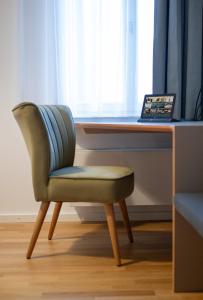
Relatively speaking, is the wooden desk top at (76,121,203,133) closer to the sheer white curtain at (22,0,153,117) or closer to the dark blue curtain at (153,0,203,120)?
the sheer white curtain at (22,0,153,117)

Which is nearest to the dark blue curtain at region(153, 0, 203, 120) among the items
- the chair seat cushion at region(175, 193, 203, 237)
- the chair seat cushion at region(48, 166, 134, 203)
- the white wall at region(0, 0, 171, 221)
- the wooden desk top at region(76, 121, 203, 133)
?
the white wall at region(0, 0, 171, 221)

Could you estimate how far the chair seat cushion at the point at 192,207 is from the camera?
1.22 metres

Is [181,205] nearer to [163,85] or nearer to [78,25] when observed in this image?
[163,85]

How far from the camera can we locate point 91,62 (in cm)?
248

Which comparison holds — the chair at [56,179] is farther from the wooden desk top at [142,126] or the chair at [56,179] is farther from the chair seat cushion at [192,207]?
the chair seat cushion at [192,207]

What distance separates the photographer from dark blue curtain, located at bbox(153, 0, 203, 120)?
2336 millimetres

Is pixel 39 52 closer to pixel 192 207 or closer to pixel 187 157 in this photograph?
pixel 187 157

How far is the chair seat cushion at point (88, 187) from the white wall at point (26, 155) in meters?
0.61

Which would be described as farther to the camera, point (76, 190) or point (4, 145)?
point (4, 145)

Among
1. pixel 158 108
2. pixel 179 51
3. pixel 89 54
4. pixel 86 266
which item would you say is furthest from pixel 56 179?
pixel 179 51

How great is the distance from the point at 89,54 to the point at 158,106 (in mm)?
608

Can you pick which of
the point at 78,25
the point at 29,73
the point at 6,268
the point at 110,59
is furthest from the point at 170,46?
the point at 6,268

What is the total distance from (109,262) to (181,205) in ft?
2.17

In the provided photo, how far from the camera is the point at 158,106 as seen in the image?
2.27 meters
